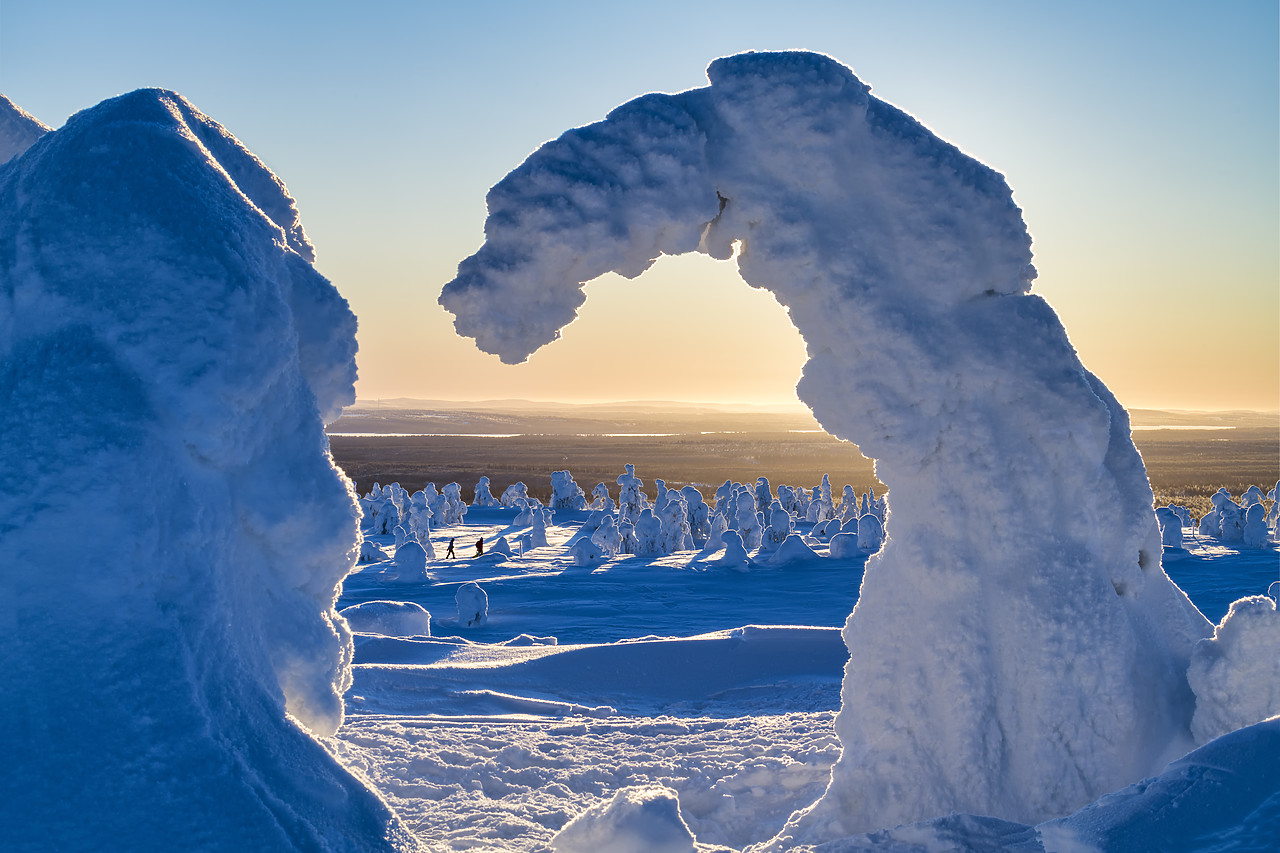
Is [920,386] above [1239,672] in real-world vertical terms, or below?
above

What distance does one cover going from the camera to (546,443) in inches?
5236

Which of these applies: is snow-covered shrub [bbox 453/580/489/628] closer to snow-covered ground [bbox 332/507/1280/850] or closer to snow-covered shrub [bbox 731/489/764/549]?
snow-covered ground [bbox 332/507/1280/850]

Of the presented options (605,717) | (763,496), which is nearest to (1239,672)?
(605,717)

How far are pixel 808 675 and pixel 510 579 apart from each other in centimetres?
1079

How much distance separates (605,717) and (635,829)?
3.98m

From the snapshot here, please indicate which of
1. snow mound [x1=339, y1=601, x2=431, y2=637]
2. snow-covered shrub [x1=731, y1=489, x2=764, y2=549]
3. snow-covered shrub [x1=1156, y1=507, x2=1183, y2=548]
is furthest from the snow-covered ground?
snow-covered shrub [x1=731, y1=489, x2=764, y2=549]

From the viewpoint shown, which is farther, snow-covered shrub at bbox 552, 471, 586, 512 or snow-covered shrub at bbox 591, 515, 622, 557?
snow-covered shrub at bbox 552, 471, 586, 512

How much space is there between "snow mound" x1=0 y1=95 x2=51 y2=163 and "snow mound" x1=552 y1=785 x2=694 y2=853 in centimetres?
514

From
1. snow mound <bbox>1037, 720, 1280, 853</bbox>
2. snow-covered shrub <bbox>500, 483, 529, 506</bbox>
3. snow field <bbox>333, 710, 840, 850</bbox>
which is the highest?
snow mound <bbox>1037, 720, 1280, 853</bbox>

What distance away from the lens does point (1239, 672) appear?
183 inches

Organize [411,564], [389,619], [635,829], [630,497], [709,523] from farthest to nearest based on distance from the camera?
[630,497] < [709,523] < [411,564] < [389,619] < [635,829]

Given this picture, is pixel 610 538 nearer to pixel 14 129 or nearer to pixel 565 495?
pixel 565 495

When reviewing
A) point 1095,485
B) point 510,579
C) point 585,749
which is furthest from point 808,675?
point 510,579

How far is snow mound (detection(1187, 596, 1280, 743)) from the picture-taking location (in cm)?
455
